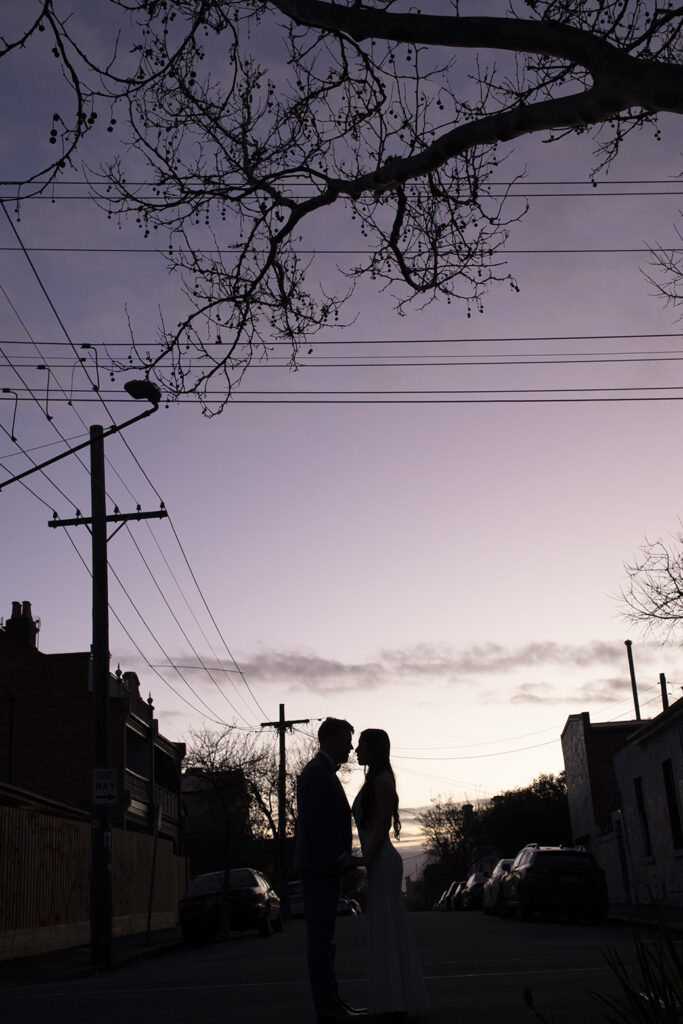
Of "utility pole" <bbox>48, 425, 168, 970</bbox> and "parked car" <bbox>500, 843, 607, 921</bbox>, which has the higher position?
"utility pole" <bbox>48, 425, 168, 970</bbox>

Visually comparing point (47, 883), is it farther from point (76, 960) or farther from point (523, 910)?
point (523, 910)

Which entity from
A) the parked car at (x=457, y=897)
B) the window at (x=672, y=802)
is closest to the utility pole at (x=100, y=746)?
→ the window at (x=672, y=802)

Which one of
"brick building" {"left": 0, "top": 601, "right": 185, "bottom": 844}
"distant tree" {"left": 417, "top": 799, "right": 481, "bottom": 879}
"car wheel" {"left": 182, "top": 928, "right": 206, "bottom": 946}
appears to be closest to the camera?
"car wheel" {"left": 182, "top": 928, "right": 206, "bottom": 946}

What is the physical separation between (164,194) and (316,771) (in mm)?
4939

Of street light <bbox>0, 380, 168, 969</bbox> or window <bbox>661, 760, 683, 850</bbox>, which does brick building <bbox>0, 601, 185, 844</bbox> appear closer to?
window <bbox>661, 760, 683, 850</bbox>

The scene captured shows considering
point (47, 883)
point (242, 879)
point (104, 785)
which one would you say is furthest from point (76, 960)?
point (242, 879)

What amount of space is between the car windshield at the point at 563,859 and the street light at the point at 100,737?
30.7 feet

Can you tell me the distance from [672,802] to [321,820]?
2023cm

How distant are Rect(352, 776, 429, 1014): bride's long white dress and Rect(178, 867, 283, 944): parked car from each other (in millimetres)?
16557

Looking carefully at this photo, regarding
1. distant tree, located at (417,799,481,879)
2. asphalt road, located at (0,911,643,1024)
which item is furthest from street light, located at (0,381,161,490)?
distant tree, located at (417,799,481,879)

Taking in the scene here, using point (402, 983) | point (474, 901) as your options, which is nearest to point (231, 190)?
point (402, 983)

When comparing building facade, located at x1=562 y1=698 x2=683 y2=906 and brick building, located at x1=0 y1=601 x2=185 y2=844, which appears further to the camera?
brick building, located at x1=0 y1=601 x2=185 y2=844

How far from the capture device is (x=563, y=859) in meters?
22.2

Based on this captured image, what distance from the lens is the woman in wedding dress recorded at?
668 cm
